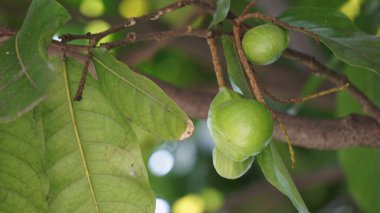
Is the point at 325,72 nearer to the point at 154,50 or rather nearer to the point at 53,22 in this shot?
the point at 53,22

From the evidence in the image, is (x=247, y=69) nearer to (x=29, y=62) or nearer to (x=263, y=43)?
(x=263, y=43)

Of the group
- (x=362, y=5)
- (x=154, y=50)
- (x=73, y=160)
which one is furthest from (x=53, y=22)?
(x=362, y=5)

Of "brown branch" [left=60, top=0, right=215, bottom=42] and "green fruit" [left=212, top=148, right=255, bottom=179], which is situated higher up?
"brown branch" [left=60, top=0, right=215, bottom=42]

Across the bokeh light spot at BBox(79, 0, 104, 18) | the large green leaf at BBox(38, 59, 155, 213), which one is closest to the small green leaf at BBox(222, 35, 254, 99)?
the large green leaf at BBox(38, 59, 155, 213)

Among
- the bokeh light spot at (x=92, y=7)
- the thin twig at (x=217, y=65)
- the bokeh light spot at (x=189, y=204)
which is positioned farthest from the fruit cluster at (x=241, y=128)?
the bokeh light spot at (x=189, y=204)

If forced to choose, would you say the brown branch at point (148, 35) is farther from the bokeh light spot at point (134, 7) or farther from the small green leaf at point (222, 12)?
the bokeh light spot at point (134, 7)

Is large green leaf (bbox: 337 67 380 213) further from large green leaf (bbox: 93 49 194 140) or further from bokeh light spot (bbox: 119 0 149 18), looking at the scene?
bokeh light spot (bbox: 119 0 149 18)
